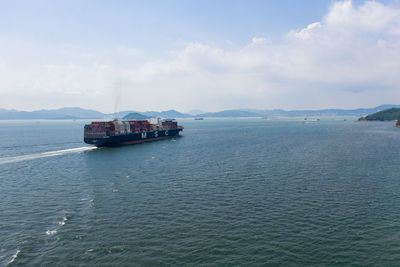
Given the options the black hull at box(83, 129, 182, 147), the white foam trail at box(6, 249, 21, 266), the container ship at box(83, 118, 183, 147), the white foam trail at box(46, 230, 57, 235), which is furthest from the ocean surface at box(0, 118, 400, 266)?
the container ship at box(83, 118, 183, 147)

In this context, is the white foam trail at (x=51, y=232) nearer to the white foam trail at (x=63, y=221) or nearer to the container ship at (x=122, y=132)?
the white foam trail at (x=63, y=221)

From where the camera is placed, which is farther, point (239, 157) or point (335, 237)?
point (239, 157)

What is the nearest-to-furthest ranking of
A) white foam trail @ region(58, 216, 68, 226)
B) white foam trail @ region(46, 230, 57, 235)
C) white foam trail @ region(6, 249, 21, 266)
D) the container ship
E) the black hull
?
white foam trail @ region(6, 249, 21, 266), white foam trail @ region(46, 230, 57, 235), white foam trail @ region(58, 216, 68, 226), the black hull, the container ship

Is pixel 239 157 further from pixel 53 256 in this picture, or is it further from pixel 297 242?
pixel 53 256

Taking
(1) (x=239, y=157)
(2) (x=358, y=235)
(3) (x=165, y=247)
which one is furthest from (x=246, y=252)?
(1) (x=239, y=157)

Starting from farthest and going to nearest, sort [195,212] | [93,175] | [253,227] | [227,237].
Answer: [93,175], [195,212], [253,227], [227,237]

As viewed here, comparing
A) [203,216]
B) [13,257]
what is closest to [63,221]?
[13,257]

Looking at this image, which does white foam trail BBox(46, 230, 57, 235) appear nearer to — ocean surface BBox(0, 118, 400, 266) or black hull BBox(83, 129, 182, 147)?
ocean surface BBox(0, 118, 400, 266)

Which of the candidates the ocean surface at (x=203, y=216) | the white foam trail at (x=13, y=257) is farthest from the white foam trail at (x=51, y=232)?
the white foam trail at (x=13, y=257)
